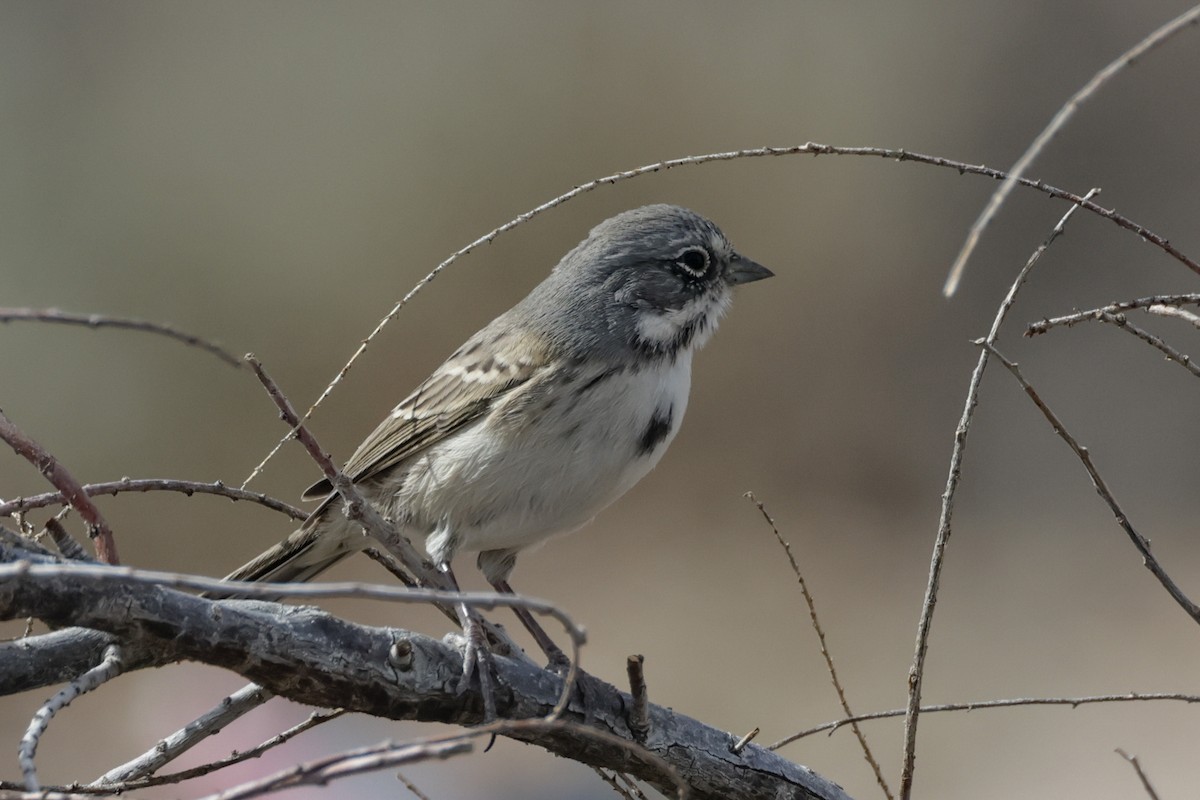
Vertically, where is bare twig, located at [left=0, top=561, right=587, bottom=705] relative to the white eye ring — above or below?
below

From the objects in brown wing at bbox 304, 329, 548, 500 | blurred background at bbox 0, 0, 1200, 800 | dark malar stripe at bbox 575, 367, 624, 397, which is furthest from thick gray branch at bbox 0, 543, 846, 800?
blurred background at bbox 0, 0, 1200, 800

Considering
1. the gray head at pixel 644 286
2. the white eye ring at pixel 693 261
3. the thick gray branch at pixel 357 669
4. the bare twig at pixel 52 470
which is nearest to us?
the thick gray branch at pixel 357 669

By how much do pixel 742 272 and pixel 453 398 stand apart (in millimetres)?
1242

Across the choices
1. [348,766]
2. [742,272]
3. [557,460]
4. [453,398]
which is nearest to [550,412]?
[557,460]

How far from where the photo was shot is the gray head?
4578 mm

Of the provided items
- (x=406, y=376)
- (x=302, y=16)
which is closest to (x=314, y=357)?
(x=406, y=376)

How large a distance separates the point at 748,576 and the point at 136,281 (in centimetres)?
660

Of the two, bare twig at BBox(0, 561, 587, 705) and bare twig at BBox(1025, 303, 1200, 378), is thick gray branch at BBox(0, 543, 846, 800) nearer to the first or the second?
bare twig at BBox(0, 561, 587, 705)

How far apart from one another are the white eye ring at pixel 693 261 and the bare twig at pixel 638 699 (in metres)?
1.97

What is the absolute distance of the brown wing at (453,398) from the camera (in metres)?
4.59

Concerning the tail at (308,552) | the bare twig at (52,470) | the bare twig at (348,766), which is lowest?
the bare twig at (348,766)

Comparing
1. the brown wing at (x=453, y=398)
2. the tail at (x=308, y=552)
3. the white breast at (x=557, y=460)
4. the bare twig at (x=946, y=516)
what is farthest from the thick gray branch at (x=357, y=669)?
the tail at (x=308, y=552)

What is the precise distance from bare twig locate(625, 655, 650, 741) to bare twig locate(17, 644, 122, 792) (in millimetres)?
1100

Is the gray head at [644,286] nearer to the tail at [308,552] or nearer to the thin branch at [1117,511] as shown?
the tail at [308,552]
